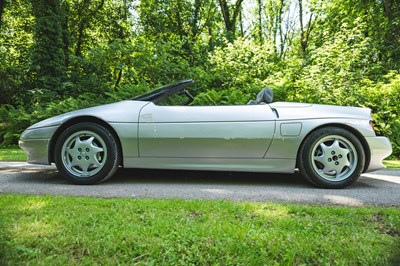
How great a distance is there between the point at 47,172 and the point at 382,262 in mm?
3808

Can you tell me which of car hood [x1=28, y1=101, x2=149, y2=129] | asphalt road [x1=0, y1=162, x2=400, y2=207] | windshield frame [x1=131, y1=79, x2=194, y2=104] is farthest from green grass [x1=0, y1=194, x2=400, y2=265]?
windshield frame [x1=131, y1=79, x2=194, y2=104]

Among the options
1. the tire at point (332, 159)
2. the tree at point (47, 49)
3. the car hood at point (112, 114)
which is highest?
the tree at point (47, 49)

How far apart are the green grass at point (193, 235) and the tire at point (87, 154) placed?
1.01m

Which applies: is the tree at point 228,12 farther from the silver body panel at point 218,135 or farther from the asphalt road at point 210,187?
the silver body panel at point 218,135

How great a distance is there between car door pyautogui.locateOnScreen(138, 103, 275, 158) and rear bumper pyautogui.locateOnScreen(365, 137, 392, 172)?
104 centimetres

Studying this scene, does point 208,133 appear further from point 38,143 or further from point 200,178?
point 38,143

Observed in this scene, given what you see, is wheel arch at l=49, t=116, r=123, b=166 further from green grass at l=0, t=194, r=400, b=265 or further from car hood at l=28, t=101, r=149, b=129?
green grass at l=0, t=194, r=400, b=265

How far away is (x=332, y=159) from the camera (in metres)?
3.22

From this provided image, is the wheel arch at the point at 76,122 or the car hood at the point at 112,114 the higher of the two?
→ the car hood at the point at 112,114

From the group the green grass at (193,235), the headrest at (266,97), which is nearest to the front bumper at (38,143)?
the green grass at (193,235)

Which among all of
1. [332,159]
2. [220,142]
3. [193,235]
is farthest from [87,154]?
[332,159]

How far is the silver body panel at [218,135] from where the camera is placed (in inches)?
127

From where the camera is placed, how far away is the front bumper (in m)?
3.33

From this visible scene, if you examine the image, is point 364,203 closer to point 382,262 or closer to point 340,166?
point 340,166
